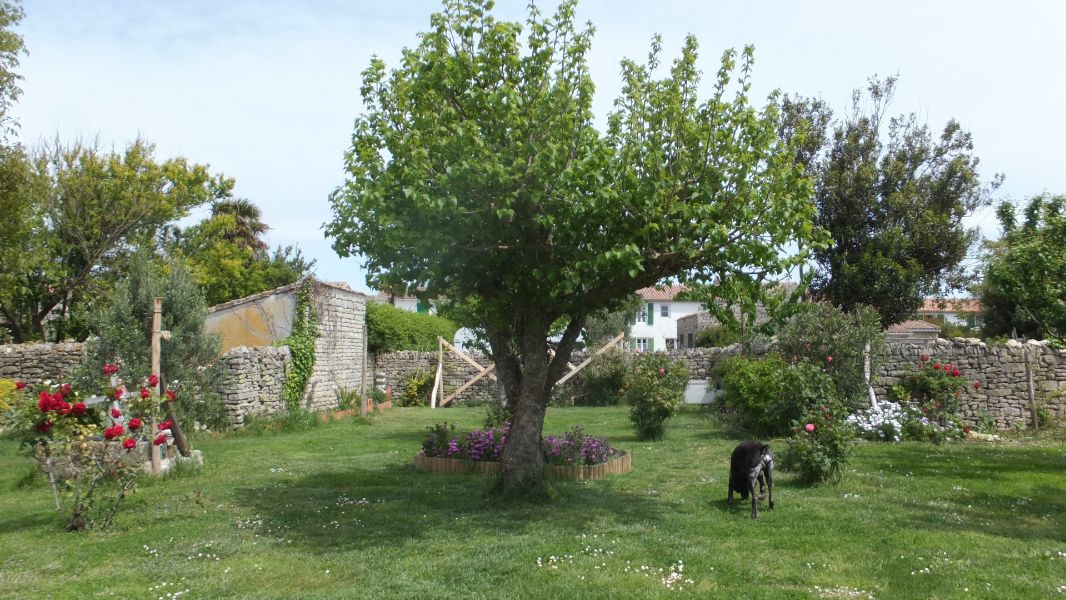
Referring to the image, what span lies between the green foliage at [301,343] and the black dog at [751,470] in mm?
13185

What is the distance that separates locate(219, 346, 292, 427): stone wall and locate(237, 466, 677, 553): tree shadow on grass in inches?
264

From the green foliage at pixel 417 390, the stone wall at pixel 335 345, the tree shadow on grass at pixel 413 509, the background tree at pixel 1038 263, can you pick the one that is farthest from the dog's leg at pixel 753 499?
the green foliage at pixel 417 390

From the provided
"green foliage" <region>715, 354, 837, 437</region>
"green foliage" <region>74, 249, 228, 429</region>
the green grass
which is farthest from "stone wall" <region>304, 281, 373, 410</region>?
"green foliage" <region>715, 354, 837, 437</region>

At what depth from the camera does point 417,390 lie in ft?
87.3

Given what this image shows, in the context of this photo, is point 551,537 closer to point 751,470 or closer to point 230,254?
point 751,470

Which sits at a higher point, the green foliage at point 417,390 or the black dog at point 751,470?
the green foliage at point 417,390

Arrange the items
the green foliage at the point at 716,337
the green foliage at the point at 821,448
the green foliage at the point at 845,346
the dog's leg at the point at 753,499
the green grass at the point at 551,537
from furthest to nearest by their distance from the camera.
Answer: the green foliage at the point at 716,337, the green foliage at the point at 845,346, the green foliage at the point at 821,448, the dog's leg at the point at 753,499, the green grass at the point at 551,537

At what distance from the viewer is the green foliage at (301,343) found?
19.0 m

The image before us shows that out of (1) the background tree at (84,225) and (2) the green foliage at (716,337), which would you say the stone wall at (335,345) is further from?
(2) the green foliage at (716,337)

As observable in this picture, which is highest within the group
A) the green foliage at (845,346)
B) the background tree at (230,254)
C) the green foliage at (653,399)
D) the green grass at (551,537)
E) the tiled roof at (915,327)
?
the background tree at (230,254)

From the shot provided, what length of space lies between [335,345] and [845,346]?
563 inches

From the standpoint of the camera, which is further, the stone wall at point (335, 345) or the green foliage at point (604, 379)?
the green foliage at point (604, 379)

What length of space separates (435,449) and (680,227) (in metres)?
5.74

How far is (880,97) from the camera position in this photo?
23.0 metres
